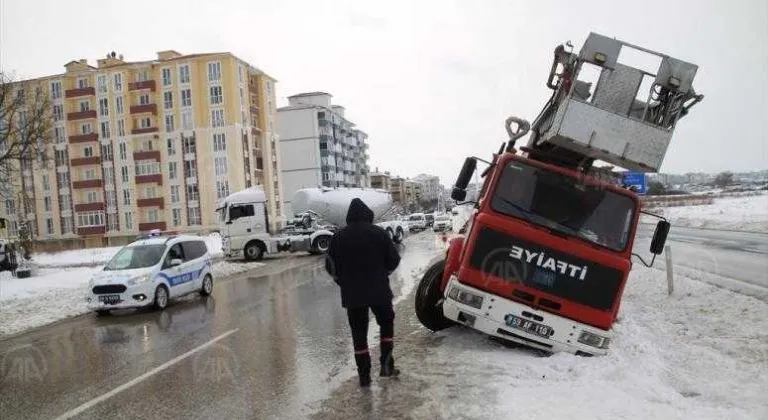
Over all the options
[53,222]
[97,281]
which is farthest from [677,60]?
[53,222]

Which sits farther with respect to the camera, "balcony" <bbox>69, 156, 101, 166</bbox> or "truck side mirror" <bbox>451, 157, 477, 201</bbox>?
"balcony" <bbox>69, 156, 101, 166</bbox>

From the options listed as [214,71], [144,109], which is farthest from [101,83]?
[214,71]

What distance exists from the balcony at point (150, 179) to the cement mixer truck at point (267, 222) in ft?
134

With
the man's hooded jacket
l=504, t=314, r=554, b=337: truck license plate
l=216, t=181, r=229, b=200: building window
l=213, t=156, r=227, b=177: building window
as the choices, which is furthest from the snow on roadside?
l=213, t=156, r=227, b=177: building window

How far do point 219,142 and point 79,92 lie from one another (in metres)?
19.0

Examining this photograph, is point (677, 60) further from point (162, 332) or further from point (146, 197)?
point (146, 197)

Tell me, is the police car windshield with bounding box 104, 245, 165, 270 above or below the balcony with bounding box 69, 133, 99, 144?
below

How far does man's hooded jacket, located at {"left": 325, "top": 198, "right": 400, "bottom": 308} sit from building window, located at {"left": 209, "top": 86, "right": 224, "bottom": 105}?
64.1 m

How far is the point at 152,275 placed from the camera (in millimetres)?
13078

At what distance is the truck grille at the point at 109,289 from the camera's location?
41.2 feet

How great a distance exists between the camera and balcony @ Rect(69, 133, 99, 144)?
7006 cm

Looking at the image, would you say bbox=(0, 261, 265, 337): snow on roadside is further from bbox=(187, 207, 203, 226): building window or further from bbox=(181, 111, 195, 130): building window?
bbox=(181, 111, 195, 130): building window

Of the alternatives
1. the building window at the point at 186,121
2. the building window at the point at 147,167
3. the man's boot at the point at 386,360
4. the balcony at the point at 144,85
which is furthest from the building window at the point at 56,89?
the man's boot at the point at 386,360

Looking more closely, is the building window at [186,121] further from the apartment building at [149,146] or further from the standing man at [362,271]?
the standing man at [362,271]
